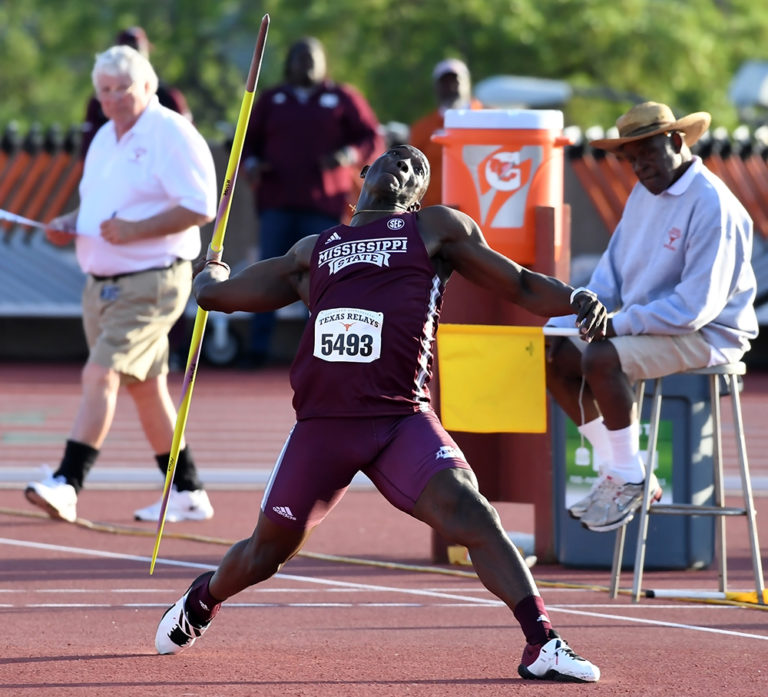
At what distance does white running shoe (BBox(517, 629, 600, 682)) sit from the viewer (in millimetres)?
5766

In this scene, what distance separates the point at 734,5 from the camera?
4300 centimetres

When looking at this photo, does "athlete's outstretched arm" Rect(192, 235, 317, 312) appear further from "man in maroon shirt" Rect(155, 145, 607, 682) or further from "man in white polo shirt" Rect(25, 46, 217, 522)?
"man in white polo shirt" Rect(25, 46, 217, 522)

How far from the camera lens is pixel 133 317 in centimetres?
923

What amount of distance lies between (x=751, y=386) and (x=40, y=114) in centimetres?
3994

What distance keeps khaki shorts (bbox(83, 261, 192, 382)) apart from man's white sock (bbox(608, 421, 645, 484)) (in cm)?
280

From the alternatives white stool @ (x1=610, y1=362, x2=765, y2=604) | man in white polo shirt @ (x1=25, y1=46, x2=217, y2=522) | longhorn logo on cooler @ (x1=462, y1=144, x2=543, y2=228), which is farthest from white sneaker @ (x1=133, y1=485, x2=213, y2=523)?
white stool @ (x1=610, y1=362, x2=765, y2=604)

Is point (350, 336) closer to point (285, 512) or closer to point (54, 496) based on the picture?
point (285, 512)

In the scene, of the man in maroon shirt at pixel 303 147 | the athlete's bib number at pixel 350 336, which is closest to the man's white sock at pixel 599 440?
the athlete's bib number at pixel 350 336

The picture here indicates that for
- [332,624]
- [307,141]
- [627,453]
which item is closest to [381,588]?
[332,624]

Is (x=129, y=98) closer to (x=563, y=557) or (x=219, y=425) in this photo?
(x=563, y=557)

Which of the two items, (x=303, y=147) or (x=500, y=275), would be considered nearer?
(x=500, y=275)

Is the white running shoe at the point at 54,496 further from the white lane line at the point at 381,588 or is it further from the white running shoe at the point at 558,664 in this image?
the white running shoe at the point at 558,664

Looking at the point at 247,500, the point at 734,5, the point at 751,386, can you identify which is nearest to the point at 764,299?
the point at 751,386

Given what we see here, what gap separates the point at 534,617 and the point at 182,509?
163 inches
